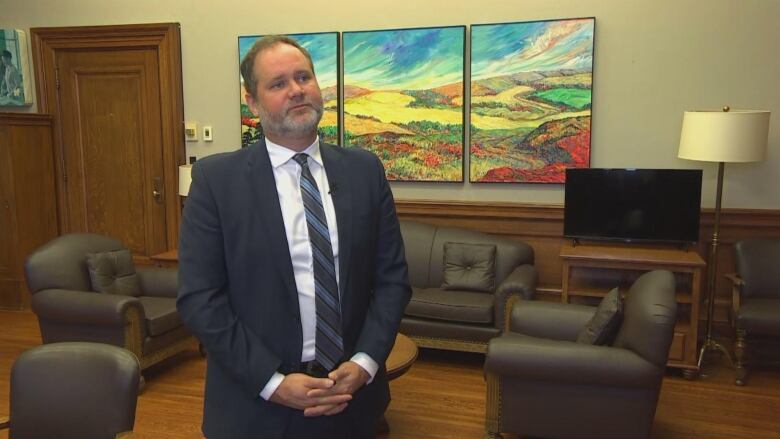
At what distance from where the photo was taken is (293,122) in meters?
1.40

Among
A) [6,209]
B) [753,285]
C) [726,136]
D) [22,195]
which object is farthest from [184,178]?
[753,285]

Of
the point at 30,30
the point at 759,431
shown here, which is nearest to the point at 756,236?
the point at 759,431

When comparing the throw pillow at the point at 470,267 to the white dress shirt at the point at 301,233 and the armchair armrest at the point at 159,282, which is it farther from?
the white dress shirt at the point at 301,233

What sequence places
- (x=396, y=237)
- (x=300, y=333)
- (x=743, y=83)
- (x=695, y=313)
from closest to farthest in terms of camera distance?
(x=300, y=333) → (x=396, y=237) → (x=695, y=313) → (x=743, y=83)

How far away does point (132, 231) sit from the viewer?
527 cm

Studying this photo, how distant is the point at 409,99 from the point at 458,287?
144 cm

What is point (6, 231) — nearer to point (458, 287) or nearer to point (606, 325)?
point (458, 287)

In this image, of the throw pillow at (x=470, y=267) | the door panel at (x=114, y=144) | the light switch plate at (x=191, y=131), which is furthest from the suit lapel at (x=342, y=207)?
the door panel at (x=114, y=144)

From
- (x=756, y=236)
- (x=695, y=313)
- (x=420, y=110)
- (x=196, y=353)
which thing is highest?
(x=420, y=110)

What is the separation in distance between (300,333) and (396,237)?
14.0 inches

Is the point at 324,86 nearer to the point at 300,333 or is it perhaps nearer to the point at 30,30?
the point at 30,30

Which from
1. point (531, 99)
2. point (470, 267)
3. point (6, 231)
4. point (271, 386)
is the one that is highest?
point (531, 99)

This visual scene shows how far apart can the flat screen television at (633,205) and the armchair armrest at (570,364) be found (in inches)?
59.1

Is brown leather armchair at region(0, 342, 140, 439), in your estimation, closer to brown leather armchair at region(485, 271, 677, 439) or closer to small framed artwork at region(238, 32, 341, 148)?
brown leather armchair at region(485, 271, 677, 439)
